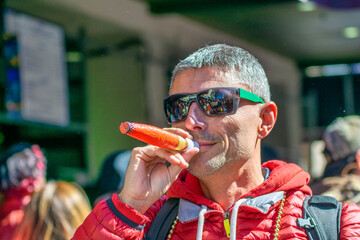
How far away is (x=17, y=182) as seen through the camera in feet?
13.8

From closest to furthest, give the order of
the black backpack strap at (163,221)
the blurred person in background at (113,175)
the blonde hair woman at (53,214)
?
the black backpack strap at (163,221) → the blonde hair woman at (53,214) → the blurred person in background at (113,175)

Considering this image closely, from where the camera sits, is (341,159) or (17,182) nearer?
(17,182)

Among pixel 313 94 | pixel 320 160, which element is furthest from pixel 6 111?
pixel 313 94

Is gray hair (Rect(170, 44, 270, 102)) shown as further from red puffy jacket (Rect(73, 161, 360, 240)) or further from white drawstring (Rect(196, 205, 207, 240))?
white drawstring (Rect(196, 205, 207, 240))

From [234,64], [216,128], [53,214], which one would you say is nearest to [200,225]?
[216,128]

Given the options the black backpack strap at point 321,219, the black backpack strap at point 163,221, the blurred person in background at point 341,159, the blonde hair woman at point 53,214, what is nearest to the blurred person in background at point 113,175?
the blonde hair woman at point 53,214

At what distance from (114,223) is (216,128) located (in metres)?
0.56

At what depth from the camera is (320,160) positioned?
737 cm

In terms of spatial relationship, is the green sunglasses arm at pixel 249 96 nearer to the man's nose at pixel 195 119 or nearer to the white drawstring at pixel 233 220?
the man's nose at pixel 195 119

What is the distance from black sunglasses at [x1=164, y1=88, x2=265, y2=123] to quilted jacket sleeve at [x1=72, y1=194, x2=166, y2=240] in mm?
447

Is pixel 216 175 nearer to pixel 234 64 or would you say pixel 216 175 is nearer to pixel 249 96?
pixel 249 96

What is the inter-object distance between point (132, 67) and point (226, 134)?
5.51 m

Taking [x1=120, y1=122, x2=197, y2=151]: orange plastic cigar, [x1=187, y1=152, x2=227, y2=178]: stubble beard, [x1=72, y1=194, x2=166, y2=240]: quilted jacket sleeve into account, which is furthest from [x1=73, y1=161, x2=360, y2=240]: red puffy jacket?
[x1=120, y1=122, x2=197, y2=151]: orange plastic cigar

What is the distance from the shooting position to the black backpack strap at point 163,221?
8.00 ft
